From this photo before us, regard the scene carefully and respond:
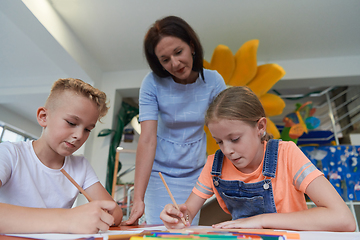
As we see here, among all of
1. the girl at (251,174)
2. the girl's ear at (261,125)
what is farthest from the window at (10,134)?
the girl's ear at (261,125)

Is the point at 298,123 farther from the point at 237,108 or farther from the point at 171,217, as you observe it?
the point at 171,217

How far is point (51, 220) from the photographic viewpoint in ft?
1.65

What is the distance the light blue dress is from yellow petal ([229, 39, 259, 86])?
1144 millimetres

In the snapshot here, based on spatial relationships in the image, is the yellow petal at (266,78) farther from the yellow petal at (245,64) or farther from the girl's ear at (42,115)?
the girl's ear at (42,115)

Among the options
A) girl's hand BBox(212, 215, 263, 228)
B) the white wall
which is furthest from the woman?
the white wall

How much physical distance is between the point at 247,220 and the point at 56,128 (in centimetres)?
63

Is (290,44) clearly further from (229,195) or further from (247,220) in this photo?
(247,220)

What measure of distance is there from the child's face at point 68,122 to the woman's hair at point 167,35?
376mm

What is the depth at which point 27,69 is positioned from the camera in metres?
3.26

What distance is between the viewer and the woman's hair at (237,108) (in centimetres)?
81

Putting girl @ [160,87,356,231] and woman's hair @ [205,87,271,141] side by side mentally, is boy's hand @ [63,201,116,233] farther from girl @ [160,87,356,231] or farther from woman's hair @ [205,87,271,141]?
woman's hair @ [205,87,271,141]

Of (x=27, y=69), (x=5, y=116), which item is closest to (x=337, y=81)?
(x=27, y=69)

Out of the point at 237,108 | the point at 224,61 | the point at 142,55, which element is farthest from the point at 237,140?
the point at 142,55

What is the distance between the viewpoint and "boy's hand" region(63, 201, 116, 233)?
50 centimetres
